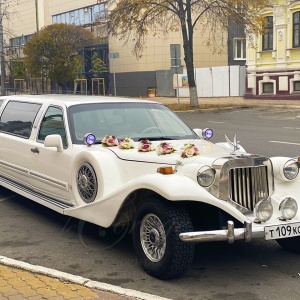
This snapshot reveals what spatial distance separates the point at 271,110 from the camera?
28656mm

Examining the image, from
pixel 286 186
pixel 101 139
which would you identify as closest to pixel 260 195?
pixel 286 186

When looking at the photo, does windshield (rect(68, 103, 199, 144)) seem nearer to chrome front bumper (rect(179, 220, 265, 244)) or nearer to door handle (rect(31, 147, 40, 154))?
door handle (rect(31, 147, 40, 154))

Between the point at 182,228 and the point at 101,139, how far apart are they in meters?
2.00

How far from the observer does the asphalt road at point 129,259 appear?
4.73 m

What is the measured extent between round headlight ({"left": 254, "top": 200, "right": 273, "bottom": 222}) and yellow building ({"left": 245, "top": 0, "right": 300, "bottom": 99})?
88.1 ft

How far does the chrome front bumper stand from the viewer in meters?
4.57

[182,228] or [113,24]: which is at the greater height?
[113,24]

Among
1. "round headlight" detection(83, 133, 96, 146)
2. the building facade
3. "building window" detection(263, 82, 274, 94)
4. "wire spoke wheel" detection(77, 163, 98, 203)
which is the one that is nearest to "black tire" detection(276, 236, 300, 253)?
"wire spoke wheel" detection(77, 163, 98, 203)

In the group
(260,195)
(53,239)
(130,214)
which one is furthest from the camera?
(53,239)

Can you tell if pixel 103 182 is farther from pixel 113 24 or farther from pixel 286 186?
pixel 113 24

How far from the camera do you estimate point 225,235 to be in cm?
460

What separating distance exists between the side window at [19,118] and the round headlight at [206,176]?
3.14m

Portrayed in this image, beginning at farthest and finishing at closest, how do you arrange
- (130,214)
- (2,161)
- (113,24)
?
(113,24) → (2,161) → (130,214)

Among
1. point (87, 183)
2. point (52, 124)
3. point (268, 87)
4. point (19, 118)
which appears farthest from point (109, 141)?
point (268, 87)
